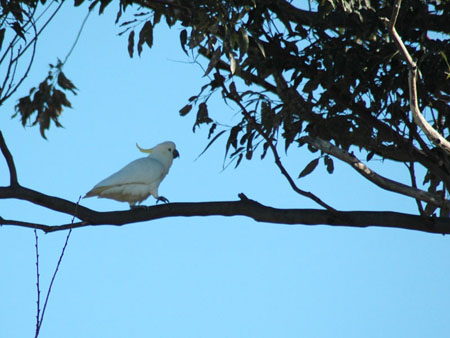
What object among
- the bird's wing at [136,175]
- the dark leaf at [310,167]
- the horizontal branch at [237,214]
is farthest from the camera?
the bird's wing at [136,175]

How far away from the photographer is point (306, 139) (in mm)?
2688

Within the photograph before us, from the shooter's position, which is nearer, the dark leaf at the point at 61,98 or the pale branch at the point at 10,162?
the pale branch at the point at 10,162

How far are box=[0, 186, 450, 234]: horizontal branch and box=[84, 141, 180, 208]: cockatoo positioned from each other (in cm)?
77

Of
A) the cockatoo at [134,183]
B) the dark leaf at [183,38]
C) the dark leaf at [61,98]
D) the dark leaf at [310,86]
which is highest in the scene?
the dark leaf at [61,98]

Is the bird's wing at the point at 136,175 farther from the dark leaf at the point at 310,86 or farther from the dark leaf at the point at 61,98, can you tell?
the dark leaf at the point at 310,86

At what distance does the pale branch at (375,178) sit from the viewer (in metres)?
2.58

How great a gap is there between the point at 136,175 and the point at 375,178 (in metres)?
1.38

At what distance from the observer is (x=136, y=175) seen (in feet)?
11.6

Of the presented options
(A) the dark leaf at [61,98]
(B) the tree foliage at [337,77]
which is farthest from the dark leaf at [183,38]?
(A) the dark leaf at [61,98]

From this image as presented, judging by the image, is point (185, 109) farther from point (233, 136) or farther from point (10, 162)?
point (10, 162)

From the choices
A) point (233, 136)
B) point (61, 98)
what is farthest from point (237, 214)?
point (61, 98)

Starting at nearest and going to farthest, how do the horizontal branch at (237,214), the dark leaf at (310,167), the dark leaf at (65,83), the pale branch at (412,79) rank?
the pale branch at (412,79) → the horizontal branch at (237,214) → the dark leaf at (310,167) → the dark leaf at (65,83)

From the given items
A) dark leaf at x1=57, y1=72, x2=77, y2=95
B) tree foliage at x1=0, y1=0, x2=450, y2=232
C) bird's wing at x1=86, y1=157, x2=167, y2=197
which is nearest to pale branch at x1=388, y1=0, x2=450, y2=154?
tree foliage at x1=0, y1=0, x2=450, y2=232

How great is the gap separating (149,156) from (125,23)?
1.33 meters
